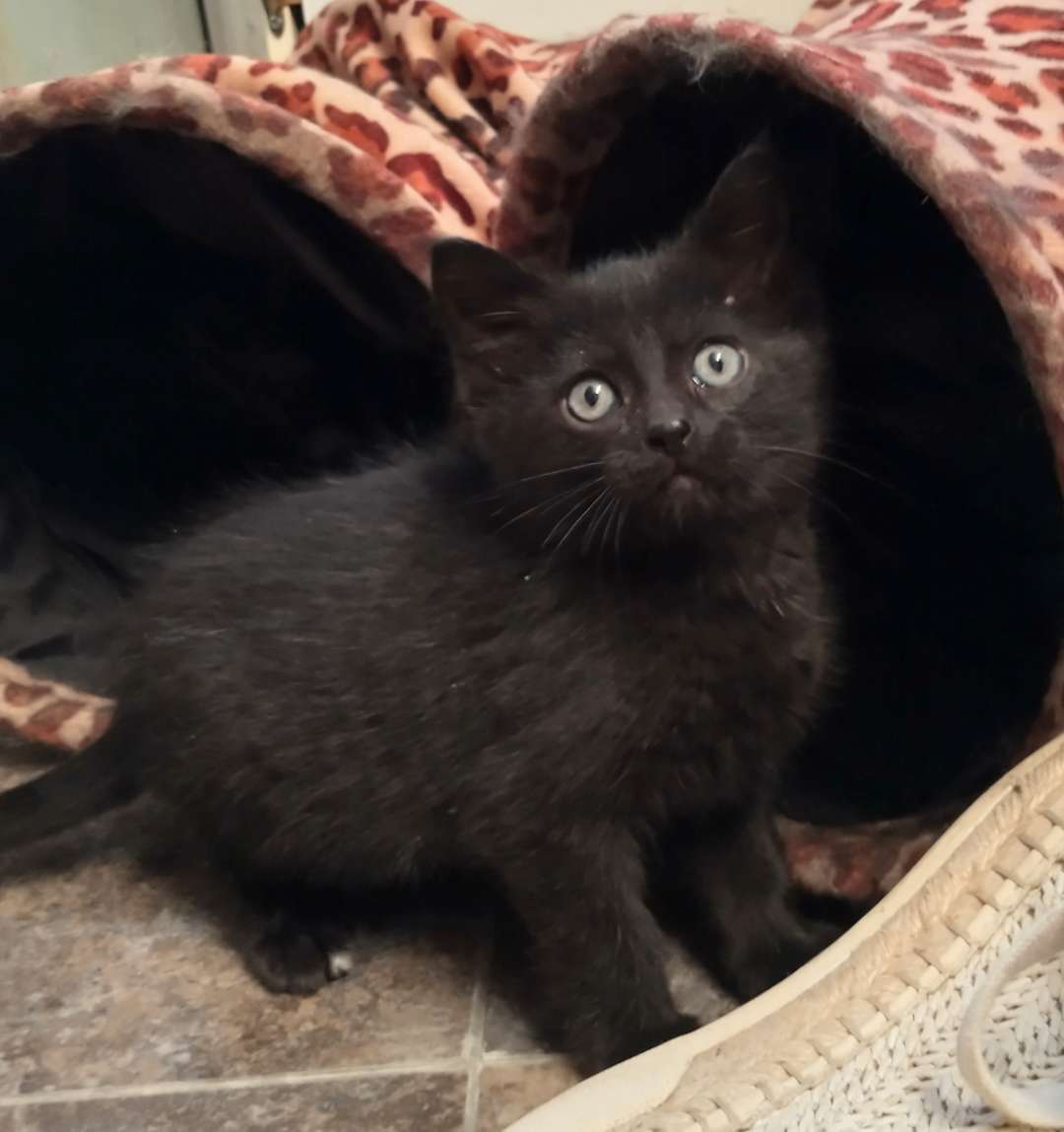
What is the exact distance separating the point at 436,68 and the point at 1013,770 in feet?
4.07

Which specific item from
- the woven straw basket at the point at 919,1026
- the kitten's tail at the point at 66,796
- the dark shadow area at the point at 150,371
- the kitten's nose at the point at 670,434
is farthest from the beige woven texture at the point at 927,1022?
the dark shadow area at the point at 150,371

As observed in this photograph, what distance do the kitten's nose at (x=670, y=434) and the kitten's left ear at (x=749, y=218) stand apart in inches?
6.5

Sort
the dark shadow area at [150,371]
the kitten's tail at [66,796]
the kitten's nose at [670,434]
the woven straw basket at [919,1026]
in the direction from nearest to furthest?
the woven straw basket at [919,1026] → the kitten's nose at [670,434] → the kitten's tail at [66,796] → the dark shadow area at [150,371]

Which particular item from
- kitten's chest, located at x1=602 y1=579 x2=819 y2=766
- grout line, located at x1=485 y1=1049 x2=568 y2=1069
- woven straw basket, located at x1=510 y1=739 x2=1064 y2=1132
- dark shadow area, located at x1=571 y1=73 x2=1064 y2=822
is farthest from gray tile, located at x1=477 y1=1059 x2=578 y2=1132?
dark shadow area, located at x1=571 y1=73 x2=1064 y2=822

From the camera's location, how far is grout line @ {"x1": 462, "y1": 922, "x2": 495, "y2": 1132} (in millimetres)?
957

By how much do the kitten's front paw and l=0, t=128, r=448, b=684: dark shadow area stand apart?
518 mm

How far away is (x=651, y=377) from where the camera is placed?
3.09 feet

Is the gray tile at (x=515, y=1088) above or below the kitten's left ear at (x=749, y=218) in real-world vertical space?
below

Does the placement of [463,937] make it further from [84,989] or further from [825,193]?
[825,193]

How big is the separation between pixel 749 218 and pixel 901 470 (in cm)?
38

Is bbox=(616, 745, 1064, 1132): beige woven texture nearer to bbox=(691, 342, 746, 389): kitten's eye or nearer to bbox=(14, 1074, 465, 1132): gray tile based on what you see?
bbox=(14, 1074, 465, 1132): gray tile

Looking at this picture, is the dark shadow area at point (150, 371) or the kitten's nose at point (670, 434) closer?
the kitten's nose at point (670, 434)

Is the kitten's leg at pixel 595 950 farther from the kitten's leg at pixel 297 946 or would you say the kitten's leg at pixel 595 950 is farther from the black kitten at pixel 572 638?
the kitten's leg at pixel 297 946

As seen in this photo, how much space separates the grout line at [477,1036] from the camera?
0.96 m
